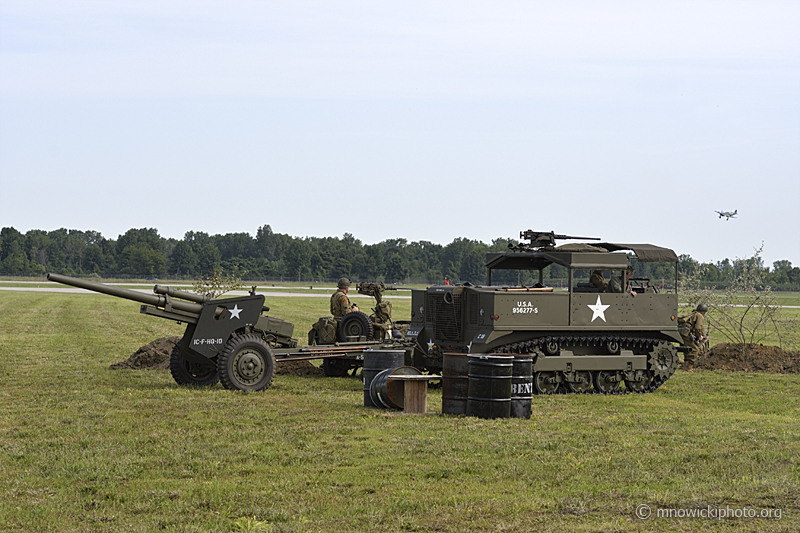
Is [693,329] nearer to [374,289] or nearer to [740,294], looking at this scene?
[740,294]

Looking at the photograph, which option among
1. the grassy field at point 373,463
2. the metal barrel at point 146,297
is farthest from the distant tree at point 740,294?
the metal barrel at point 146,297

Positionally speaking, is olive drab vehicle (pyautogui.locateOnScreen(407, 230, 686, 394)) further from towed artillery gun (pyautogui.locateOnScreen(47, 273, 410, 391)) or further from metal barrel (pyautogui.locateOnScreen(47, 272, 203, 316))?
metal barrel (pyautogui.locateOnScreen(47, 272, 203, 316))

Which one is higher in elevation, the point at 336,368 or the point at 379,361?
the point at 379,361

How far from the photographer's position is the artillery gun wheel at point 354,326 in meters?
20.4

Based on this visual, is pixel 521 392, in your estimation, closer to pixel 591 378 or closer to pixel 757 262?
pixel 591 378

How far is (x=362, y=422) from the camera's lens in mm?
13203

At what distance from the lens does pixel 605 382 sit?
17719mm

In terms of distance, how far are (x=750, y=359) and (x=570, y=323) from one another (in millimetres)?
8943

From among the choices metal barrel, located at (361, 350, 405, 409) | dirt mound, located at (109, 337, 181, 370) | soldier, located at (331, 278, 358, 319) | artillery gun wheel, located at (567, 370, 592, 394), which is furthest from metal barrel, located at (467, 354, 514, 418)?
dirt mound, located at (109, 337, 181, 370)

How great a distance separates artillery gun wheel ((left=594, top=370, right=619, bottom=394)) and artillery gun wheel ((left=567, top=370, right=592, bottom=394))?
0.17 metres

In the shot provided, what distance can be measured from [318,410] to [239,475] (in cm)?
486

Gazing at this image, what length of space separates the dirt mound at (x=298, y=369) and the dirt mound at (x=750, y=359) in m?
10.2

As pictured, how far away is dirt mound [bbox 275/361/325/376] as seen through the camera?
20719 mm

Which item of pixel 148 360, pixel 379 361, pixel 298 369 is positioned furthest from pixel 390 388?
pixel 148 360
